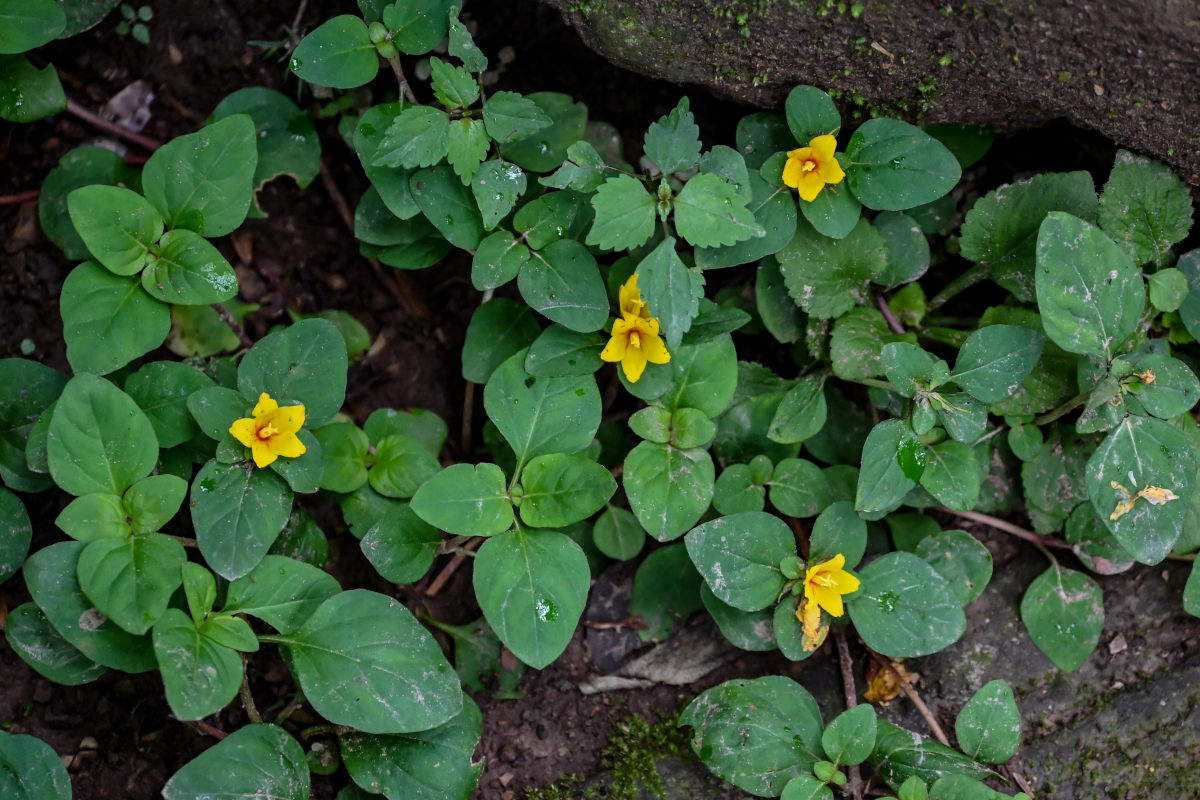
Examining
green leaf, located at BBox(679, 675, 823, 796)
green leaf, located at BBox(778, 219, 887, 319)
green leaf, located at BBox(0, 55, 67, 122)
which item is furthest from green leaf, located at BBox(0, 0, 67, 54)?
green leaf, located at BBox(679, 675, 823, 796)

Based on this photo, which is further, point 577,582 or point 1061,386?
point 1061,386

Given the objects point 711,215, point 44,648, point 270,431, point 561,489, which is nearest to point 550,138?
point 711,215

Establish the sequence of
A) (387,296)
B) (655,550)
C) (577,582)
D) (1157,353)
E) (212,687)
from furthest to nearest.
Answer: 1. (387,296)
2. (655,550)
3. (1157,353)
4. (577,582)
5. (212,687)

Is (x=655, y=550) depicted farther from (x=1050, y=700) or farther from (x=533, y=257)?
(x=1050, y=700)

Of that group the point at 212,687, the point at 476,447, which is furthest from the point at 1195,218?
the point at 212,687

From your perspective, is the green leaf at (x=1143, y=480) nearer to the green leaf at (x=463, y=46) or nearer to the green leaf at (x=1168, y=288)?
the green leaf at (x=1168, y=288)

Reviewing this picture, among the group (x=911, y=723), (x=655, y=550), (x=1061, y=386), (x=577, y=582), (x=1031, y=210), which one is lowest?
(x=911, y=723)
